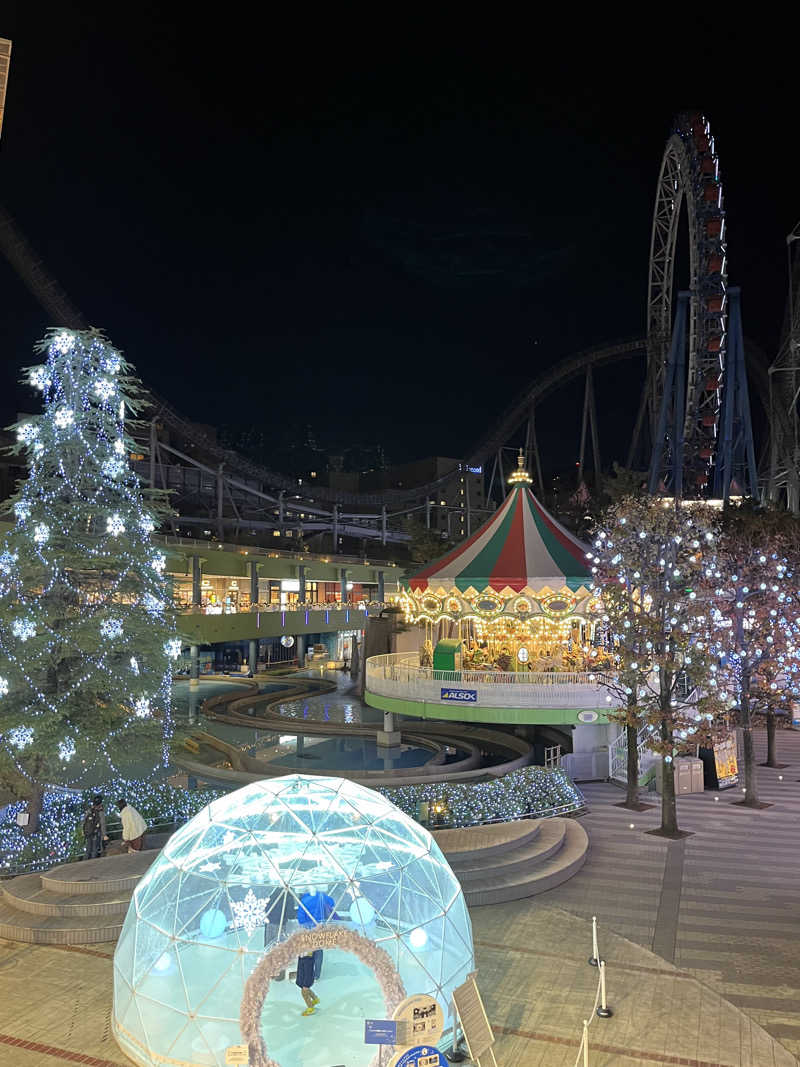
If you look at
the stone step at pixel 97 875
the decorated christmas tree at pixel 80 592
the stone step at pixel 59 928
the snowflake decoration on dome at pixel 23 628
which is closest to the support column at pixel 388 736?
the decorated christmas tree at pixel 80 592

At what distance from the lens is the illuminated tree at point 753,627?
18406mm

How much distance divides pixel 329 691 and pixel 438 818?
23.0 meters

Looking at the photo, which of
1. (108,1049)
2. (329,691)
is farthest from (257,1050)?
(329,691)

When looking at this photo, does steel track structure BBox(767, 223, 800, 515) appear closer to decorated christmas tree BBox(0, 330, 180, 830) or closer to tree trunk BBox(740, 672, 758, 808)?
tree trunk BBox(740, 672, 758, 808)

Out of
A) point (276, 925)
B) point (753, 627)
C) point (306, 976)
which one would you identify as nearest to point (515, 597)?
point (753, 627)

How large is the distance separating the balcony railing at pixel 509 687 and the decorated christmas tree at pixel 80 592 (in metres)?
9.08

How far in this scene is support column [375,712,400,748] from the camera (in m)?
23.9

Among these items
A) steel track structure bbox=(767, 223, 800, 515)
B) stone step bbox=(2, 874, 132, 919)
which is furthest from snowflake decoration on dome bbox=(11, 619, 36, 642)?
steel track structure bbox=(767, 223, 800, 515)

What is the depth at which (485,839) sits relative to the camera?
42.0ft

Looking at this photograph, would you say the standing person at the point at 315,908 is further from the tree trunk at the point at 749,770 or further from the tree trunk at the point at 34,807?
the tree trunk at the point at 749,770

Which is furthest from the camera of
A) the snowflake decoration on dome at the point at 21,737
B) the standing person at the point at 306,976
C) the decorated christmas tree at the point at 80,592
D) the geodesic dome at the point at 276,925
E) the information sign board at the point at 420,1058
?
the decorated christmas tree at the point at 80,592

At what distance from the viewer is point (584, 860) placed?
527 inches

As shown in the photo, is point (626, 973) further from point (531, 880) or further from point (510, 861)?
point (510, 861)

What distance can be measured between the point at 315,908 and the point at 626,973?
4381mm
